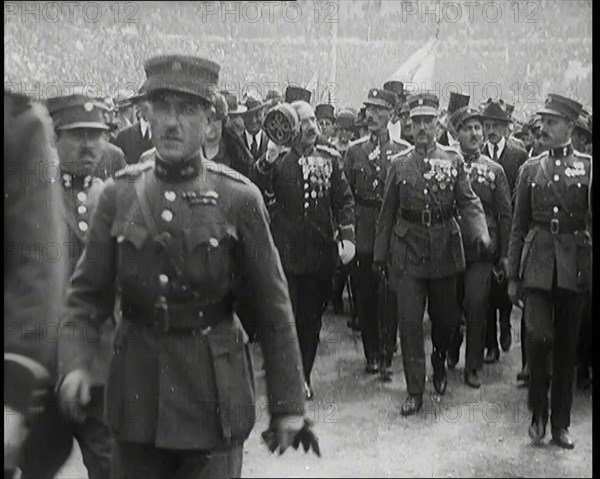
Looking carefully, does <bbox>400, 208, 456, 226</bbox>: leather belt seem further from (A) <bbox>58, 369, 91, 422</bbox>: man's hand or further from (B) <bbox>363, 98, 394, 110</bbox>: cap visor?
(A) <bbox>58, 369, 91, 422</bbox>: man's hand

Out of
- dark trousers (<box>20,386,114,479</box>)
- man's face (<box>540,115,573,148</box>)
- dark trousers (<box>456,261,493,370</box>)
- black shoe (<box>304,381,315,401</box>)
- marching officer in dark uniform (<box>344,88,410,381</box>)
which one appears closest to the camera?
dark trousers (<box>20,386,114,479</box>)

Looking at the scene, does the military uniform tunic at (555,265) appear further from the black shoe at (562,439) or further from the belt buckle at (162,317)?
the belt buckle at (162,317)

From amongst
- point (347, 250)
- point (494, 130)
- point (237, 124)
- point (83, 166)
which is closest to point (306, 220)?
point (347, 250)

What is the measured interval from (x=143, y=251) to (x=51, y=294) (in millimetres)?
307

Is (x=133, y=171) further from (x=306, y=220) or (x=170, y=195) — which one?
(x=306, y=220)

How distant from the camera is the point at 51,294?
6.73 feet

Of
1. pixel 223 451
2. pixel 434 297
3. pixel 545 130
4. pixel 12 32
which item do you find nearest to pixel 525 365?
pixel 434 297

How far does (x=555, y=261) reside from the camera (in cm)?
351

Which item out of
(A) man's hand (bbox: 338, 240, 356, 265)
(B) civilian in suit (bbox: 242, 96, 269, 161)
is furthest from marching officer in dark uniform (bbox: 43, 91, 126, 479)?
(A) man's hand (bbox: 338, 240, 356, 265)

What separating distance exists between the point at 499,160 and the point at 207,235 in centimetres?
267

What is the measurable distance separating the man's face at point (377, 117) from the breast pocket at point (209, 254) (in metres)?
2.16

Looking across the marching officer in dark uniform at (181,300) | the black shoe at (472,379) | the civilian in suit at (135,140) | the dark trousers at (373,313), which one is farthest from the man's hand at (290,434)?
the dark trousers at (373,313)

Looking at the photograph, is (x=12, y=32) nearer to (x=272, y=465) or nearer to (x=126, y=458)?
(x=126, y=458)

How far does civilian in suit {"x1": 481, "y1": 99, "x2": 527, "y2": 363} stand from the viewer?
4406 mm
